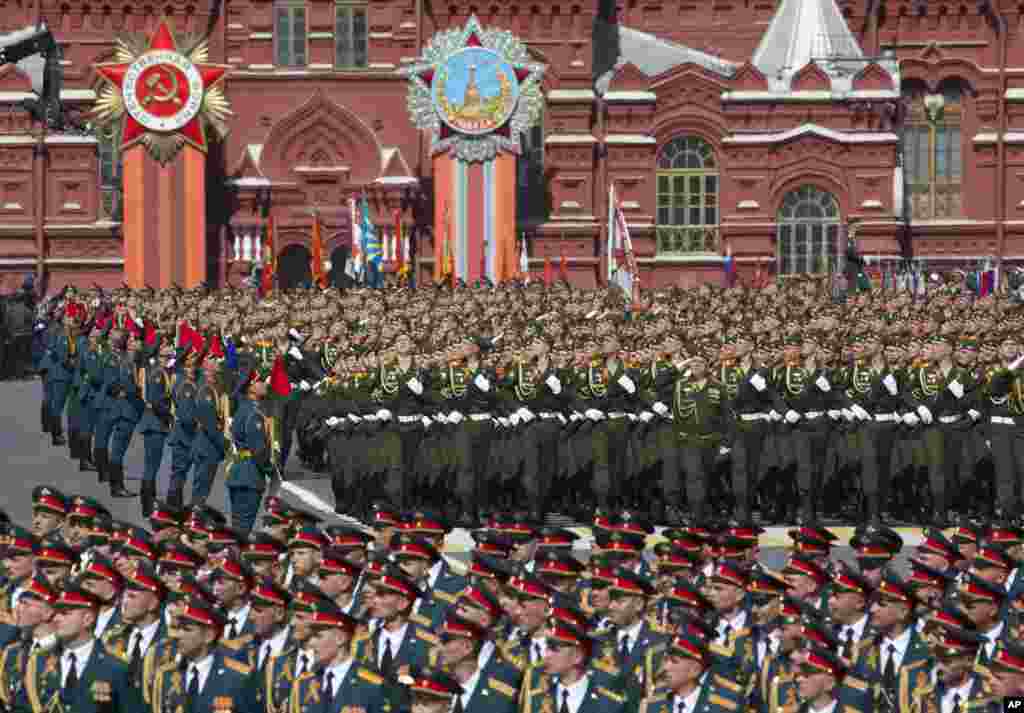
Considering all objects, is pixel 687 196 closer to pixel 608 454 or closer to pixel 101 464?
pixel 101 464

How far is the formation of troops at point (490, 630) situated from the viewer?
1175 cm

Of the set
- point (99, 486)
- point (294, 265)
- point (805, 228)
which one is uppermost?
point (805, 228)

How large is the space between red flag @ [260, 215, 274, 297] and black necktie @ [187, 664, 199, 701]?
28.1 metres

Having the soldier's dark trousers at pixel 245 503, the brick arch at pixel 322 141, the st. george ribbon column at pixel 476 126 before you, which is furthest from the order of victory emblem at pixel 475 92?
the soldier's dark trousers at pixel 245 503

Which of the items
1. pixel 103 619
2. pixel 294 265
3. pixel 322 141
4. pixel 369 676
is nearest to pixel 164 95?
pixel 322 141

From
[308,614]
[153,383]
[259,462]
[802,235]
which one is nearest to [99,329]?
[153,383]

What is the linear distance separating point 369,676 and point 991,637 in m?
3.24

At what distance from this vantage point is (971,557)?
49.7 feet

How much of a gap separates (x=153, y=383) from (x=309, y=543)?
1055 cm

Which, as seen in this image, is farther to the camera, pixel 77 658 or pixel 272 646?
pixel 272 646

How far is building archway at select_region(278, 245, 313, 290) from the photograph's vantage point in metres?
52.3

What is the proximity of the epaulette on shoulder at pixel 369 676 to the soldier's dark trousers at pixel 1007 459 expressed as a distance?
12.8 m

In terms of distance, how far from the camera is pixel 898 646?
12.8 metres

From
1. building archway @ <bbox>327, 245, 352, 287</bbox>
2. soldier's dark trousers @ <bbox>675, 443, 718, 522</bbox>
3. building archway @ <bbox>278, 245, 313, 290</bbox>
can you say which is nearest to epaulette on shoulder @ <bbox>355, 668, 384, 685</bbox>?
soldier's dark trousers @ <bbox>675, 443, 718, 522</bbox>
